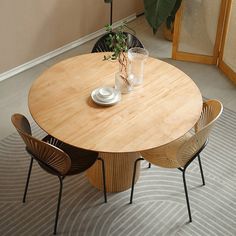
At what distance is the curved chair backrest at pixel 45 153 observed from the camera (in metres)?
2.22

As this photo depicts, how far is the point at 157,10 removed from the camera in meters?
3.98

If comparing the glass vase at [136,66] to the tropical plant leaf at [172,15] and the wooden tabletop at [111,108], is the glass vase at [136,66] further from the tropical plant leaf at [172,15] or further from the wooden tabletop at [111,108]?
the tropical plant leaf at [172,15]

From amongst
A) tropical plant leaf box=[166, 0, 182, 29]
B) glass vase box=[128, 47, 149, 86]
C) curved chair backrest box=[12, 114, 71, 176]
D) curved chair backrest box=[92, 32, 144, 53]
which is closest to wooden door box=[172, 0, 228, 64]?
tropical plant leaf box=[166, 0, 182, 29]

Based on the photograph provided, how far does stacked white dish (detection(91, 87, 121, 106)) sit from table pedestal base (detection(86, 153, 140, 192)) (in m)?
0.37

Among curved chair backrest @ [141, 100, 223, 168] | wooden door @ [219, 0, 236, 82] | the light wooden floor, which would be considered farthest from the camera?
wooden door @ [219, 0, 236, 82]

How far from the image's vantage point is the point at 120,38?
96.3 inches

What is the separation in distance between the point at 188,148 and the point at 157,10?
202 centimetres

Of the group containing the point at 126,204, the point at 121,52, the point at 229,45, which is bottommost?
the point at 126,204

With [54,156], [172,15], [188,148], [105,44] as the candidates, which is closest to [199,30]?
[172,15]

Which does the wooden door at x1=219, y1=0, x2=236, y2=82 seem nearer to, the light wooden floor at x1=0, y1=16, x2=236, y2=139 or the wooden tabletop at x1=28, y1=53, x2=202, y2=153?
the light wooden floor at x1=0, y1=16, x2=236, y2=139

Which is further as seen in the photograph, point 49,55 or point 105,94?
point 49,55

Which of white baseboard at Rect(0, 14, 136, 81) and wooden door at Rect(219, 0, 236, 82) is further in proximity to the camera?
white baseboard at Rect(0, 14, 136, 81)

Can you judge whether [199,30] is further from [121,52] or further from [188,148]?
[188,148]

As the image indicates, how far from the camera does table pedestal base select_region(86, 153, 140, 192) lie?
8.74 ft
